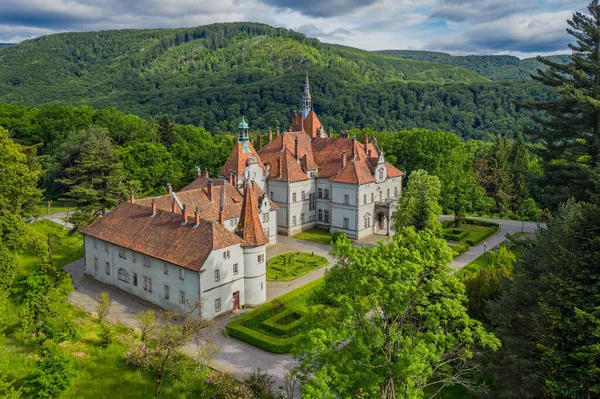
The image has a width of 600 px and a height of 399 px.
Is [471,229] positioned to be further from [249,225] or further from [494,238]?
[249,225]

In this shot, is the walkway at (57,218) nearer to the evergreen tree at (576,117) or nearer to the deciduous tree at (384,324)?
the deciduous tree at (384,324)

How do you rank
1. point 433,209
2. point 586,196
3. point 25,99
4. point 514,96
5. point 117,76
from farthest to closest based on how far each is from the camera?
point 117,76, point 25,99, point 514,96, point 433,209, point 586,196

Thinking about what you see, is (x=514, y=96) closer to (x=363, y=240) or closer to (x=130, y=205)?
(x=363, y=240)

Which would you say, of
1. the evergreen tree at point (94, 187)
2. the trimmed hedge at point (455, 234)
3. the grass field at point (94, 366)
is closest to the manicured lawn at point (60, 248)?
the evergreen tree at point (94, 187)

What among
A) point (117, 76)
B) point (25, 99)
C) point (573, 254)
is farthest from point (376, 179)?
point (117, 76)

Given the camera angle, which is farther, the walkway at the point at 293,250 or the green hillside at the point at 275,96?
the green hillside at the point at 275,96

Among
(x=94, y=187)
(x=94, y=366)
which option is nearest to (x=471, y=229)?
(x=94, y=187)
